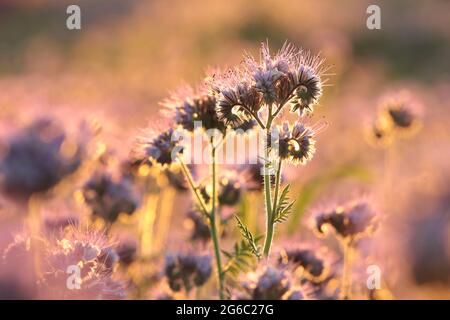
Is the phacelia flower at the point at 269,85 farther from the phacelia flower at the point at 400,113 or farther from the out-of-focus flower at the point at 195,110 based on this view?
the phacelia flower at the point at 400,113

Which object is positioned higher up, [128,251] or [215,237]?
[215,237]

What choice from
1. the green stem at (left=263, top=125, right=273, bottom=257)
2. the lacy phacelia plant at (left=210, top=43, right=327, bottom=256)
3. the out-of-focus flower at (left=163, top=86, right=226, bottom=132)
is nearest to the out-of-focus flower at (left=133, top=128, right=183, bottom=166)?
the out-of-focus flower at (left=163, top=86, right=226, bottom=132)

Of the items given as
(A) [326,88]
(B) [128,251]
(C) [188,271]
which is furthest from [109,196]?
(A) [326,88]

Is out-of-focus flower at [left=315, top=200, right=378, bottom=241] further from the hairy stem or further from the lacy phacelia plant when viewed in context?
the lacy phacelia plant

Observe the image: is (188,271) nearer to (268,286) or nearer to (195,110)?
(195,110)

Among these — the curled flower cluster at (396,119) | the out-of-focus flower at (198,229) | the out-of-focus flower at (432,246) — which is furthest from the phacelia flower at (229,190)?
the curled flower cluster at (396,119)

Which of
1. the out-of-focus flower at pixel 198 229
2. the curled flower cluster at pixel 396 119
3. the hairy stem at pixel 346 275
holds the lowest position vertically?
the hairy stem at pixel 346 275
